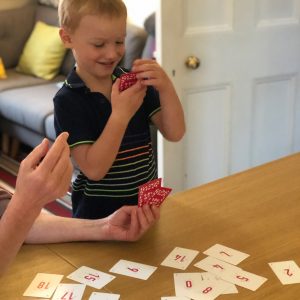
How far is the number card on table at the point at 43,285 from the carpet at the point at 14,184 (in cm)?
189

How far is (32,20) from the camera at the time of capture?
4984 millimetres

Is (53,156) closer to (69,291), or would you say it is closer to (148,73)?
(69,291)

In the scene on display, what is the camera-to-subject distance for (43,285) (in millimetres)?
1261

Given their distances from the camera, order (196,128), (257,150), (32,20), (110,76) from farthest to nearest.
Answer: (32,20) < (257,150) < (196,128) < (110,76)

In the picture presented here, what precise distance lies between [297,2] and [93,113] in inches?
69.2

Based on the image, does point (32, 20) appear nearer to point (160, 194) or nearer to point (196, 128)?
point (196, 128)

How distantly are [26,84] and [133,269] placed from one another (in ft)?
10.8

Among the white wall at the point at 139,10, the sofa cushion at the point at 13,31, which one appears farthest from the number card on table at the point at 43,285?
the sofa cushion at the point at 13,31

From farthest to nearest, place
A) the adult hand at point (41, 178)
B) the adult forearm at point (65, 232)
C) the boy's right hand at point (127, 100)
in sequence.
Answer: the boy's right hand at point (127, 100)
the adult forearm at point (65, 232)
the adult hand at point (41, 178)

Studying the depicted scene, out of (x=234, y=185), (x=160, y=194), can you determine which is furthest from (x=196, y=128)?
(x=160, y=194)

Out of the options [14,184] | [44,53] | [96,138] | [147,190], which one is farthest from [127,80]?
[44,53]

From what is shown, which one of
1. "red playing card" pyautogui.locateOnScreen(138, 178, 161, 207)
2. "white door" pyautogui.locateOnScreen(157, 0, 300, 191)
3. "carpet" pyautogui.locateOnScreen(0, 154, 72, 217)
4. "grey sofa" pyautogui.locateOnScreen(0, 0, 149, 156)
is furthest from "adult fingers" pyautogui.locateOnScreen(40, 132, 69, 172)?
"grey sofa" pyautogui.locateOnScreen(0, 0, 149, 156)

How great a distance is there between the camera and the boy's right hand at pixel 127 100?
1.55 meters

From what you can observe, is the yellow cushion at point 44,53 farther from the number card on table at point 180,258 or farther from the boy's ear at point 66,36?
the number card on table at point 180,258
